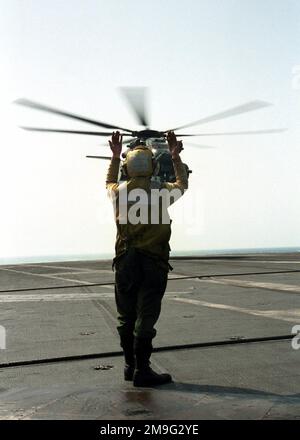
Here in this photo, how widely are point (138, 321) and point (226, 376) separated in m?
0.90

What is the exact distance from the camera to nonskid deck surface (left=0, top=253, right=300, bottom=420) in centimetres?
343

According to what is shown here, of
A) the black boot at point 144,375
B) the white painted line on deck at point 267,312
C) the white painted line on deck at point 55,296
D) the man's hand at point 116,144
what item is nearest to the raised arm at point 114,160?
the man's hand at point 116,144

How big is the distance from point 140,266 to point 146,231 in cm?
32

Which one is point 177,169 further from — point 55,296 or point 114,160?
point 55,296

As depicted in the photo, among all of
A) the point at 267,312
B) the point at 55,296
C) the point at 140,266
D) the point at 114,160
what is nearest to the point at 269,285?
the point at 267,312

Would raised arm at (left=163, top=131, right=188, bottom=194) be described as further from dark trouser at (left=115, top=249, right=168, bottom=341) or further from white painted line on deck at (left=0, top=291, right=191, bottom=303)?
white painted line on deck at (left=0, top=291, right=191, bottom=303)

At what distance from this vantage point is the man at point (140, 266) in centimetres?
450

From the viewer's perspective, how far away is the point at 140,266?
4.61 meters

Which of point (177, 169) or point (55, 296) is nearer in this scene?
point (177, 169)

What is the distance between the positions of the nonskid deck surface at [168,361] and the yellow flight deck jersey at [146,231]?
112 cm

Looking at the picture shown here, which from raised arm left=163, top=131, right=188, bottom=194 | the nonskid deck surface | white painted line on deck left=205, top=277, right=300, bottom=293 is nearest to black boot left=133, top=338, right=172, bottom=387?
the nonskid deck surface

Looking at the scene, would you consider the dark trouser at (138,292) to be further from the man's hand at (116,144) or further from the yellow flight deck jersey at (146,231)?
the man's hand at (116,144)
